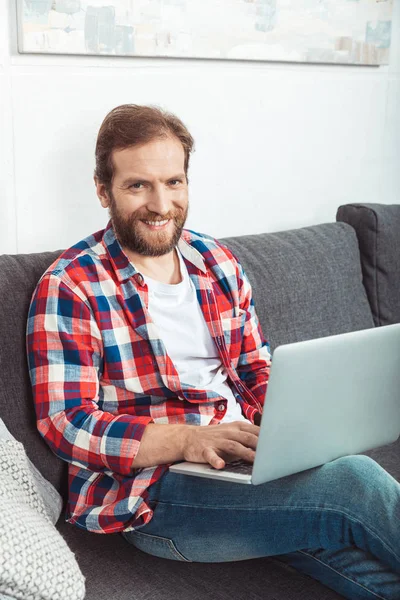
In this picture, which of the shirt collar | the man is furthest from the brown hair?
the shirt collar

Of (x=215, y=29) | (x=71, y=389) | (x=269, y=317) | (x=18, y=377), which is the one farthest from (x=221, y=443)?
(x=215, y=29)

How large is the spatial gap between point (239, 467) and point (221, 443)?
5 centimetres

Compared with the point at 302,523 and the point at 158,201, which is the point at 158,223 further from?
the point at 302,523

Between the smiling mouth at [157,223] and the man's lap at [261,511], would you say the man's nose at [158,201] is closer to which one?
the smiling mouth at [157,223]

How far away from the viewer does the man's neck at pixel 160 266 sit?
1.76 m

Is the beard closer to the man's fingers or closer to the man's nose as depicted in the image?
the man's nose

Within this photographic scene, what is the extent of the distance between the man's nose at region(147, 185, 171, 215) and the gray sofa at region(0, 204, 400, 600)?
0.75ft

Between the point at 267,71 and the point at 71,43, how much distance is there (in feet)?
2.29

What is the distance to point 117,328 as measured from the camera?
163 centimetres

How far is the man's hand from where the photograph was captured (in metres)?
1.46

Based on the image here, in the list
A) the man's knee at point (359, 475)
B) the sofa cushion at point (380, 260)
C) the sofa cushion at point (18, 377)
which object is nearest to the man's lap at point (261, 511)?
the man's knee at point (359, 475)

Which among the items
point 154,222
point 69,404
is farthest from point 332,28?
point 69,404

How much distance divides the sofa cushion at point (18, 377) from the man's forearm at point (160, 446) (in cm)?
19

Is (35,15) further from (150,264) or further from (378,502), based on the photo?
(378,502)
